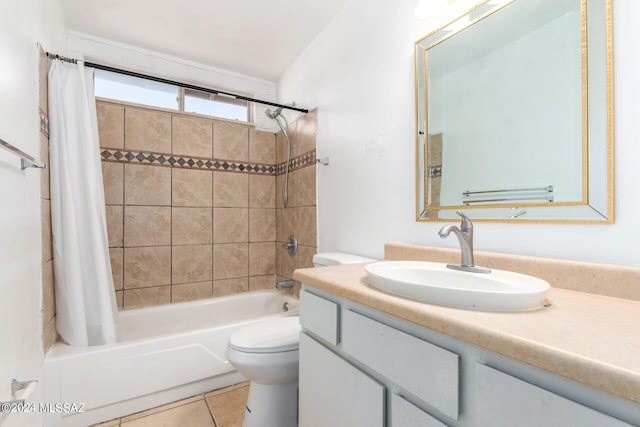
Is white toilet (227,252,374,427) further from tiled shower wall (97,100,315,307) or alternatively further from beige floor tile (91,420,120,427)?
tiled shower wall (97,100,315,307)

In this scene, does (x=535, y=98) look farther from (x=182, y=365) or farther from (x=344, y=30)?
(x=182, y=365)

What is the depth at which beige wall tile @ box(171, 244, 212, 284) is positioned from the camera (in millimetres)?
2322

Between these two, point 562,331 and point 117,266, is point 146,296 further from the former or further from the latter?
point 562,331

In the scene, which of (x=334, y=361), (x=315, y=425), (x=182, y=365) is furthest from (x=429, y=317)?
(x=182, y=365)

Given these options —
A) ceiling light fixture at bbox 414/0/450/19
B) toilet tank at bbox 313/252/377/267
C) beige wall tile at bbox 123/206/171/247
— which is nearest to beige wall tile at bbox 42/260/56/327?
beige wall tile at bbox 123/206/171/247

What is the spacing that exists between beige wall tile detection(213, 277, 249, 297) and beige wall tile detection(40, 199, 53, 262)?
46.2 inches

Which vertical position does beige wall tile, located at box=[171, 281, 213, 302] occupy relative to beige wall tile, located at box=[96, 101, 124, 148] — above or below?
below

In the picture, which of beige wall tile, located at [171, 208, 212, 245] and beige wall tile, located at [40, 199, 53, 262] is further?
beige wall tile, located at [171, 208, 212, 245]

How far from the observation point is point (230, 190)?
100 inches

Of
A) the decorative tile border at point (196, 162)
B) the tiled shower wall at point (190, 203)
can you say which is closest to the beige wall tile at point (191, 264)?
the tiled shower wall at point (190, 203)

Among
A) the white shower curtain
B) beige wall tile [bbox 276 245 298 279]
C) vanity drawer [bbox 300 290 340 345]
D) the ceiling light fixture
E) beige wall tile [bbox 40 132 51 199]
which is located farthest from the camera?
beige wall tile [bbox 276 245 298 279]

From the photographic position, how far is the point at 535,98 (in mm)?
913

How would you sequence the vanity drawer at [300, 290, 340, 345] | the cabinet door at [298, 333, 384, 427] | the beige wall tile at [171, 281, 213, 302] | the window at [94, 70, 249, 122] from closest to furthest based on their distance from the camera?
the cabinet door at [298, 333, 384, 427] < the vanity drawer at [300, 290, 340, 345] < the window at [94, 70, 249, 122] < the beige wall tile at [171, 281, 213, 302]

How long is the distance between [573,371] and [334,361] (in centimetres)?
60
